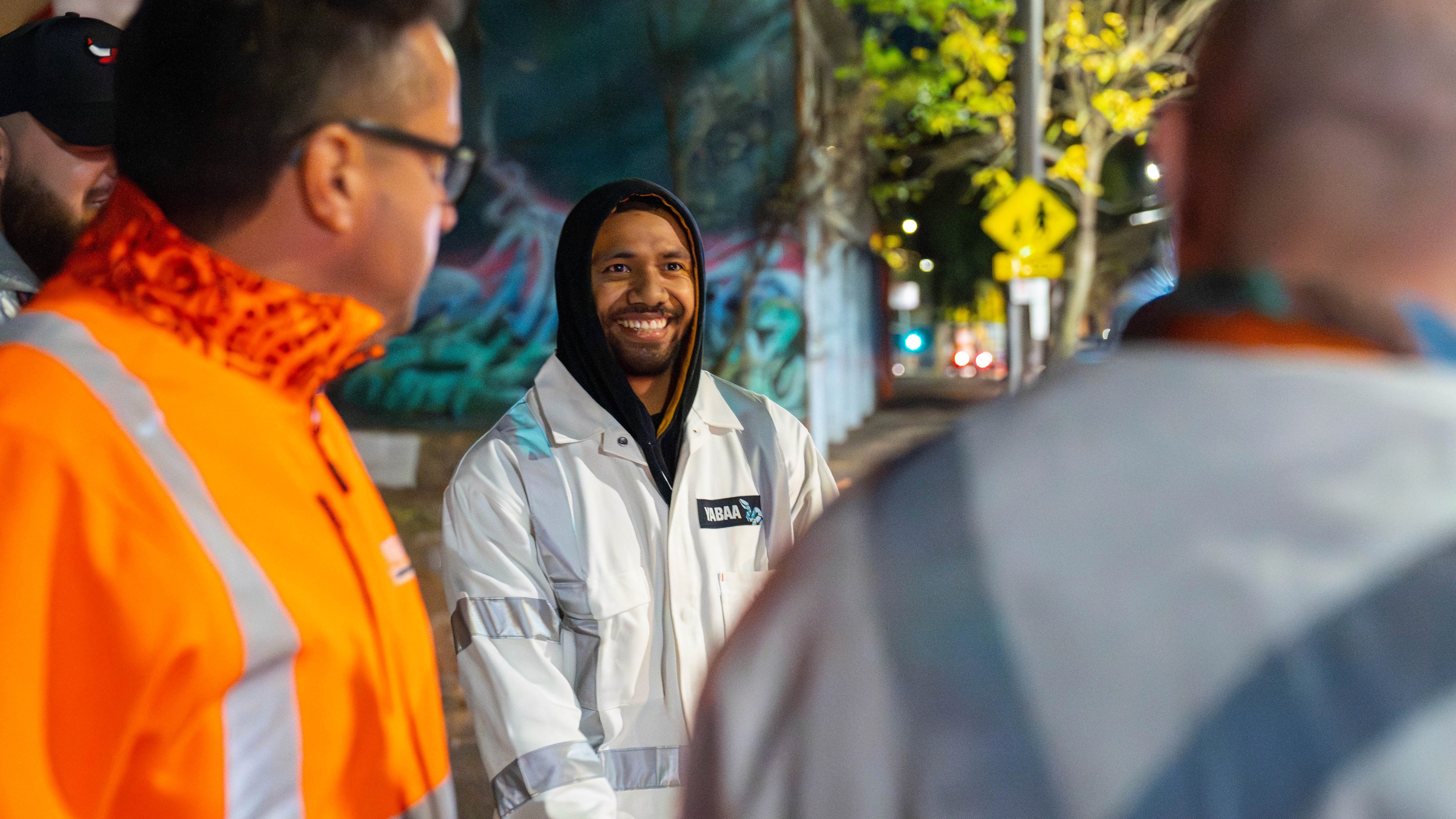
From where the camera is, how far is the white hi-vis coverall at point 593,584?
255cm

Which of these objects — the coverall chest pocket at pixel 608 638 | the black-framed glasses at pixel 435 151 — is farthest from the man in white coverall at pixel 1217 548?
the coverall chest pocket at pixel 608 638

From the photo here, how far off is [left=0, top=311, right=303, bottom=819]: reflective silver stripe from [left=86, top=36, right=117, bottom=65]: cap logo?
1.26 metres

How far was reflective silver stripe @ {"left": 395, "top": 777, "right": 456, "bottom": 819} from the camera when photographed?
1642mm

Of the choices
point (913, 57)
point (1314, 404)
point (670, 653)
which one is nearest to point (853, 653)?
point (1314, 404)

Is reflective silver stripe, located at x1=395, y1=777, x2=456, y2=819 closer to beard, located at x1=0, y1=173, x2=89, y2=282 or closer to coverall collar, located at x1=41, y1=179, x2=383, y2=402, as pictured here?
coverall collar, located at x1=41, y1=179, x2=383, y2=402

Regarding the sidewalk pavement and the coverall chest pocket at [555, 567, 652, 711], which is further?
the sidewalk pavement

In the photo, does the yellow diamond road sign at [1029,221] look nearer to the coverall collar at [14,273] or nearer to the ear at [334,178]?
the coverall collar at [14,273]

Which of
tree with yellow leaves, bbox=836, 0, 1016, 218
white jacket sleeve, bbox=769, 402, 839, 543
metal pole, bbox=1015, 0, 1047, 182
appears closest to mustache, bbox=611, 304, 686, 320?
white jacket sleeve, bbox=769, 402, 839, 543

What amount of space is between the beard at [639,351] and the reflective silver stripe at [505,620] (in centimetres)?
74

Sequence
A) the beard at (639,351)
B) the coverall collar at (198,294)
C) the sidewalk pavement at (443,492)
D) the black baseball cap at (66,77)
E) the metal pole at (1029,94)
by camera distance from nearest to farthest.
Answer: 1. the coverall collar at (198,294)
2. the black baseball cap at (66,77)
3. the beard at (639,351)
4. the sidewalk pavement at (443,492)
5. the metal pole at (1029,94)

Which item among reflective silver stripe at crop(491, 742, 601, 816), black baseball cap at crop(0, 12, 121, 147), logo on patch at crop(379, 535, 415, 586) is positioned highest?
black baseball cap at crop(0, 12, 121, 147)

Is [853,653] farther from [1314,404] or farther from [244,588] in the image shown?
[244,588]

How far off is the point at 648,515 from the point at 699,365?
0.52 m

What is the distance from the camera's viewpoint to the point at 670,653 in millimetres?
2752
